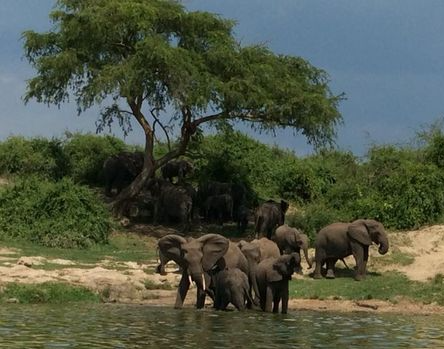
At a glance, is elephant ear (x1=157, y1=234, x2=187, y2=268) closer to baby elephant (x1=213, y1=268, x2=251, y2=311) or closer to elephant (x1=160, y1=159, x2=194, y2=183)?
baby elephant (x1=213, y1=268, x2=251, y2=311)

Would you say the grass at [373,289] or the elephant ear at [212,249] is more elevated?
the elephant ear at [212,249]

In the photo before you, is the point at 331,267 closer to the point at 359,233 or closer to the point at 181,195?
the point at 359,233

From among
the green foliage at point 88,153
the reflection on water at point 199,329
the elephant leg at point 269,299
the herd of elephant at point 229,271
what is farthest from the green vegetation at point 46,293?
the green foliage at point 88,153

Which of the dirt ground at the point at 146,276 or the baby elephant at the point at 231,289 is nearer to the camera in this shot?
the baby elephant at the point at 231,289

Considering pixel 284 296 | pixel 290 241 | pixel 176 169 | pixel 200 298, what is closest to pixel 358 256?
pixel 290 241

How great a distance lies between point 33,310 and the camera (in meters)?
18.6

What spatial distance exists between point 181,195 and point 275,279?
14.9m

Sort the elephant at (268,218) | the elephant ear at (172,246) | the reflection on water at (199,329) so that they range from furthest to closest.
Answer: the elephant at (268,218) < the elephant ear at (172,246) < the reflection on water at (199,329)

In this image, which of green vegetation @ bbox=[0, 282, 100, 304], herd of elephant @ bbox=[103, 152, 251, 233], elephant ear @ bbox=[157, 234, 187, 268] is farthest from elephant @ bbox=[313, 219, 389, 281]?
herd of elephant @ bbox=[103, 152, 251, 233]

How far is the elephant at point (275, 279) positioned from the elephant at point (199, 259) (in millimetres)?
802

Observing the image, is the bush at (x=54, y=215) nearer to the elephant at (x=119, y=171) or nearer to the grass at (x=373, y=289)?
the elephant at (x=119, y=171)

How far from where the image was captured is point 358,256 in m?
24.6

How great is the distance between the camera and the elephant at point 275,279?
63.5 feet

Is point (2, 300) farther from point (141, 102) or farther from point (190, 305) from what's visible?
point (141, 102)
